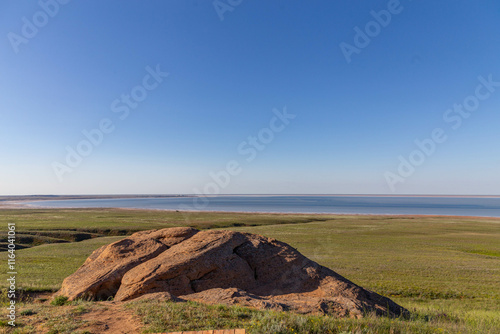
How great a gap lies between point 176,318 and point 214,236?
739 cm

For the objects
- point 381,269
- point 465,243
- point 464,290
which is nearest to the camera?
point 464,290

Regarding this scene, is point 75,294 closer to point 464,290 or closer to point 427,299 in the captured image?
point 427,299

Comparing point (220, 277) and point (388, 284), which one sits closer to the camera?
point (220, 277)

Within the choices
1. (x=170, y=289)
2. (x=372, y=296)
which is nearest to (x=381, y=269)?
(x=372, y=296)

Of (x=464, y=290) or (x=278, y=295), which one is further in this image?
(x=464, y=290)

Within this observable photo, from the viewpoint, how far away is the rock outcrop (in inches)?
443

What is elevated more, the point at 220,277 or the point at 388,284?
the point at 220,277

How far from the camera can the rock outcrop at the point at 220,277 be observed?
11.3 m

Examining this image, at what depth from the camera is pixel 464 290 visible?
2033 centimetres

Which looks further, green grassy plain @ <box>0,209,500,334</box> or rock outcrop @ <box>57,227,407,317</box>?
rock outcrop @ <box>57,227,407,317</box>

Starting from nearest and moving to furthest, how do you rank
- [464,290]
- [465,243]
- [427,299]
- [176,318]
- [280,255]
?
[176,318] → [280,255] → [427,299] → [464,290] → [465,243]

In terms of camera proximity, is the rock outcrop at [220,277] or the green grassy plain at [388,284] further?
the rock outcrop at [220,277]

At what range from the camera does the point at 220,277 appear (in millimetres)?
12945

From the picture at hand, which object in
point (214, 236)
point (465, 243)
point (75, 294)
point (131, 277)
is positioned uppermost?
point (214, 236)
